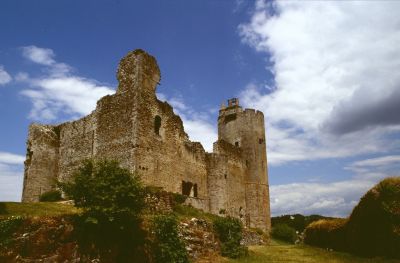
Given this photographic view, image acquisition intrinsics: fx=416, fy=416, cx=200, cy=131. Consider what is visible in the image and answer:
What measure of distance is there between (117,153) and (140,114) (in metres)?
3.10

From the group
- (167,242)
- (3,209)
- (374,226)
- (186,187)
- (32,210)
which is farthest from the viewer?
(186,187)

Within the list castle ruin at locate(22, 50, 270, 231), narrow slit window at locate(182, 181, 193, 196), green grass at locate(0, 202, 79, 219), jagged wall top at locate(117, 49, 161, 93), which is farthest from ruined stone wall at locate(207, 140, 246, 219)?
green grass at locate(0, 202, 79, 219)

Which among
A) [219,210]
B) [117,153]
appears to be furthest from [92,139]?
[219,210]

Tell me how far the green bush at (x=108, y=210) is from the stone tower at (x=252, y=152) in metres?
25.9

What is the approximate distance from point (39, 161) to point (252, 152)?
21.0 meters

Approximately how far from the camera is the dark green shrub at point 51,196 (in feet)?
96.5

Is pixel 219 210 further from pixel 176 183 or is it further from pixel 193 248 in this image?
pixel 193 248

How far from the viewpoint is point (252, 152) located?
4347cm

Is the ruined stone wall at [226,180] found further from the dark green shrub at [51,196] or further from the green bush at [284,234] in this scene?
the dark green shrub at [51,196]

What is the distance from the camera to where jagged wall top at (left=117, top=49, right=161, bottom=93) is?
29500 mm

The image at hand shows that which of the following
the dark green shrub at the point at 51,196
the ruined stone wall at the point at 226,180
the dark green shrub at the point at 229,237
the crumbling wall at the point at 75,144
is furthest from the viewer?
the ruined stone wall at the point at 226,180

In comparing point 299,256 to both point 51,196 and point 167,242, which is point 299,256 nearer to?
point 167,242

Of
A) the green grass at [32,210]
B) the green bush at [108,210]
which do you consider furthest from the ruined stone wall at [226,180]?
the green bush at [108,210]

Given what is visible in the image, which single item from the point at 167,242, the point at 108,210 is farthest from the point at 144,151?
the point at 108,210
